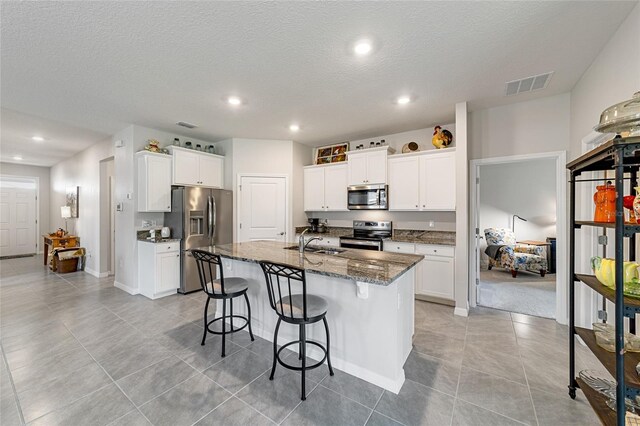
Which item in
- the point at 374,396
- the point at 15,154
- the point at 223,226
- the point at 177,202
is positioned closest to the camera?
the point at 374,396

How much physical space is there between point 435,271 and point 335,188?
2.28 metres

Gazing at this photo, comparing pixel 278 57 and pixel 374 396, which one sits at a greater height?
pixel 278 57

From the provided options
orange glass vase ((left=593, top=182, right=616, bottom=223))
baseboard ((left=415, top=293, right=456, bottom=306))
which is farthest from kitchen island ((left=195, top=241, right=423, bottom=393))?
baseboard ((left=415, top=293, right=456, bottom=306))

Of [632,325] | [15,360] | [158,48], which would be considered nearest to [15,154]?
[15,360]

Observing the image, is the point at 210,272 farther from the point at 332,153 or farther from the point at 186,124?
the point at 332,153

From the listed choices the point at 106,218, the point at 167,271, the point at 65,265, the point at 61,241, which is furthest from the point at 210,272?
the point at 61,241

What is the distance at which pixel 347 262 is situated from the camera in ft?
7.48

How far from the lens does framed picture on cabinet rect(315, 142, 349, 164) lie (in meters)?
5.21

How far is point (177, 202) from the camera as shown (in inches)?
170

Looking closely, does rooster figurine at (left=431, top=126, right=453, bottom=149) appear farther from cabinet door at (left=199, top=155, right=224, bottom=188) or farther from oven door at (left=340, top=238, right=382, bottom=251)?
cabinet door at (left=199, top=155, right=224, bottom=188)

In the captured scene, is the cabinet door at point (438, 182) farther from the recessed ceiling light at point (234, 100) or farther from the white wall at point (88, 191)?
the white wall at point (88, 191)

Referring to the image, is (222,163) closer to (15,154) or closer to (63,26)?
(63,26)

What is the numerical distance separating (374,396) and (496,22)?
2.91 meters

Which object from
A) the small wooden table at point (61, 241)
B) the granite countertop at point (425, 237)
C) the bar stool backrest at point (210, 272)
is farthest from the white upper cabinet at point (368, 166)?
the small wooden table at point (61, 241)
